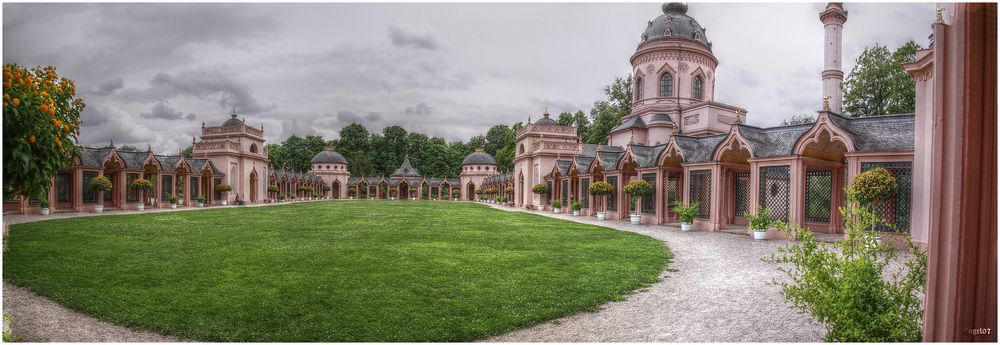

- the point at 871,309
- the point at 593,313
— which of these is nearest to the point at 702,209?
the point at 593,313

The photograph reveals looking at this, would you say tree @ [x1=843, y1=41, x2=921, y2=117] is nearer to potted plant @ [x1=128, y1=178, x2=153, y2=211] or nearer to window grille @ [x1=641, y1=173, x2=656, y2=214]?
window grille @ [x1=641, y1=173, x2=656, y2=214]

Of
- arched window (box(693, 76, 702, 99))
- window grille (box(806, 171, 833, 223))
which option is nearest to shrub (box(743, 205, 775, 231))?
window grille (box(806, 171, 833, 223))

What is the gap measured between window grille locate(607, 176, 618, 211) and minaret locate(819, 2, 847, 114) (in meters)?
12.3

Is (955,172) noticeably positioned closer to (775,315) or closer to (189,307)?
(775,315)

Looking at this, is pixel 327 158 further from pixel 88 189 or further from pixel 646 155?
pixel 646 155

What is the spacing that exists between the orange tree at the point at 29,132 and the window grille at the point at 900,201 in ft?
56.9

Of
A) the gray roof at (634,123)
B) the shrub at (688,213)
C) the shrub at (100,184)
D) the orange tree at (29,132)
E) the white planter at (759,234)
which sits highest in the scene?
the gray roof at (634,123)

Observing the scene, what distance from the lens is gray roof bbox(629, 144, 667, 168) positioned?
23.6m

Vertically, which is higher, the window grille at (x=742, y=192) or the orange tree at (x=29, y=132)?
the orange tree at (x=29, y=132)

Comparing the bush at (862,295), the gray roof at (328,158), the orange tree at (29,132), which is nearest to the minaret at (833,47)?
the bush at (862,295)

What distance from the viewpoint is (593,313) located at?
281 inches

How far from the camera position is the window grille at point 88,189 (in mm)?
29047

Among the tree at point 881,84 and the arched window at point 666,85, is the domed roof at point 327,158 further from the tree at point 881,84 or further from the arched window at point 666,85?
the tree at point 881,84

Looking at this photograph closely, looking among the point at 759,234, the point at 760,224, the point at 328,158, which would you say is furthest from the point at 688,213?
the point at 328,158
